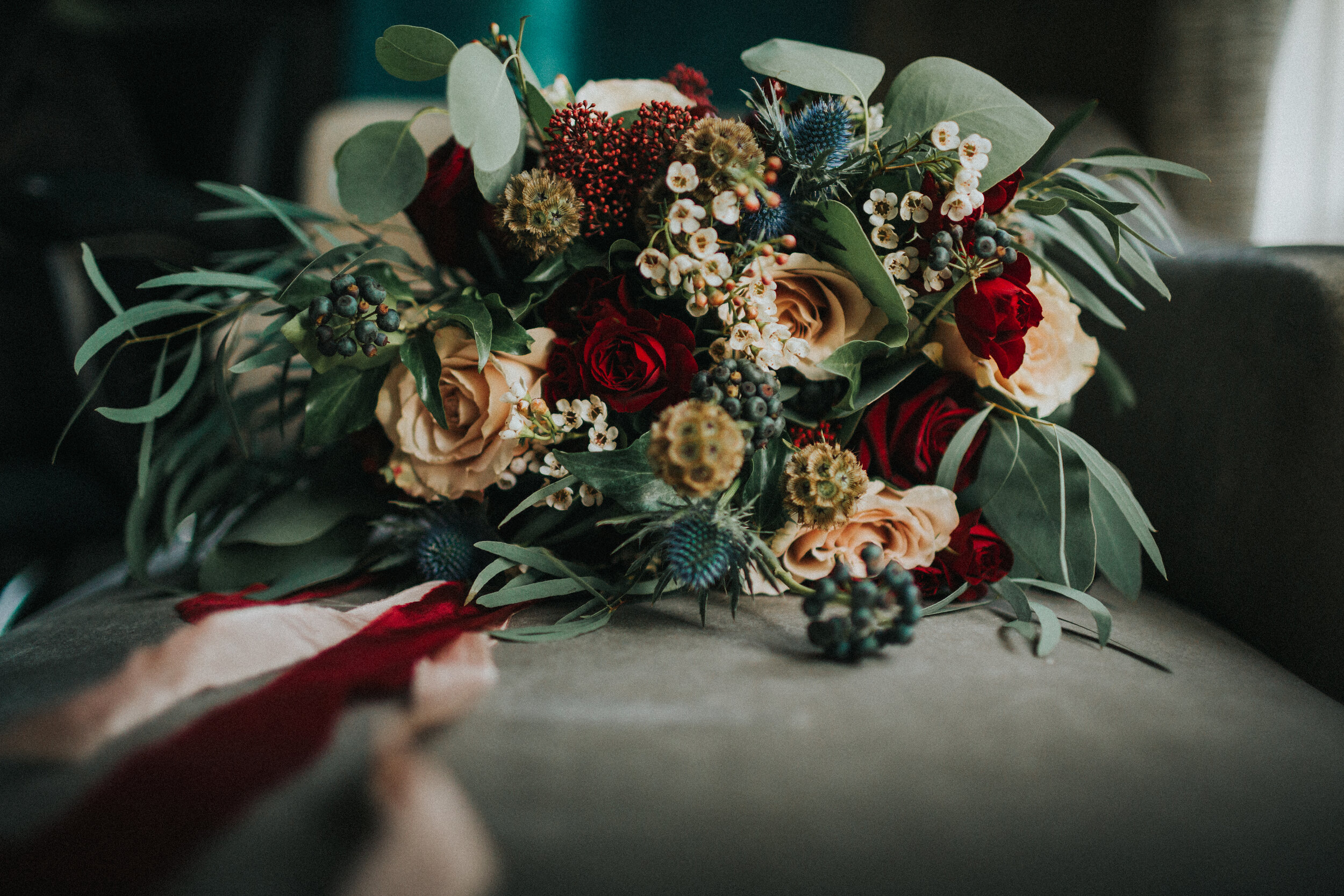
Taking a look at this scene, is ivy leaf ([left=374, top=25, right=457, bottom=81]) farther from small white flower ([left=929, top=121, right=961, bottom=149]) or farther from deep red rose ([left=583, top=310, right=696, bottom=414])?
small white flower ([left=929, top=121, right=961, bottom=149])

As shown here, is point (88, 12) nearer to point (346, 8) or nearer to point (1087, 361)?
point (346, 8)

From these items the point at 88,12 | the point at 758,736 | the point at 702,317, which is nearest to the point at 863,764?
the point at 758,736

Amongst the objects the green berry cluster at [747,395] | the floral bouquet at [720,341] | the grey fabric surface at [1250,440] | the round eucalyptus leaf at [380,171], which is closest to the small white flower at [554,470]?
the floral bouquet at [720,341]

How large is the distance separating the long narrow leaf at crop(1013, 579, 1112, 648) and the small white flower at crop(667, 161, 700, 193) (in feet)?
1.10

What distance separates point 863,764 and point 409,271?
1.63 ft

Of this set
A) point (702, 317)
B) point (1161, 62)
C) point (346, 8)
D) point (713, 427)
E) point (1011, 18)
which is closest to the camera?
point (713, 427)

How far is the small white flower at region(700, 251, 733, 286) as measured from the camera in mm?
484

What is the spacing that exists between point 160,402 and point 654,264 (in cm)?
37

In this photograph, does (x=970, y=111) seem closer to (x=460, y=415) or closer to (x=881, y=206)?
(x=881, y=206)

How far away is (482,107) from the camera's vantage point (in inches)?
18.0

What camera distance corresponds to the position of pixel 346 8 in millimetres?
A: 1833

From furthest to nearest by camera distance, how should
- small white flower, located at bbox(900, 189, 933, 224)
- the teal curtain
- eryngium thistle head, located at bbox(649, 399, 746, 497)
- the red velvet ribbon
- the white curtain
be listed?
the teal curtain, the white curtain, small white flower, located at bbox(900, 189, 933, 224), eryngium thistle head, located at bbox(649, 399, 746, 497), the red velvet ribbon

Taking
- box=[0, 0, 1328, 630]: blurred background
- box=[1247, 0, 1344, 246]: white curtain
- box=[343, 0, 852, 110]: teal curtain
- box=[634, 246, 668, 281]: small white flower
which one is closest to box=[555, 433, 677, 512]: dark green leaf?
box=[634, 246, 668, 281]: small white flower

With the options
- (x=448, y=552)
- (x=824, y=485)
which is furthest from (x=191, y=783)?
(x=824, y=485)
